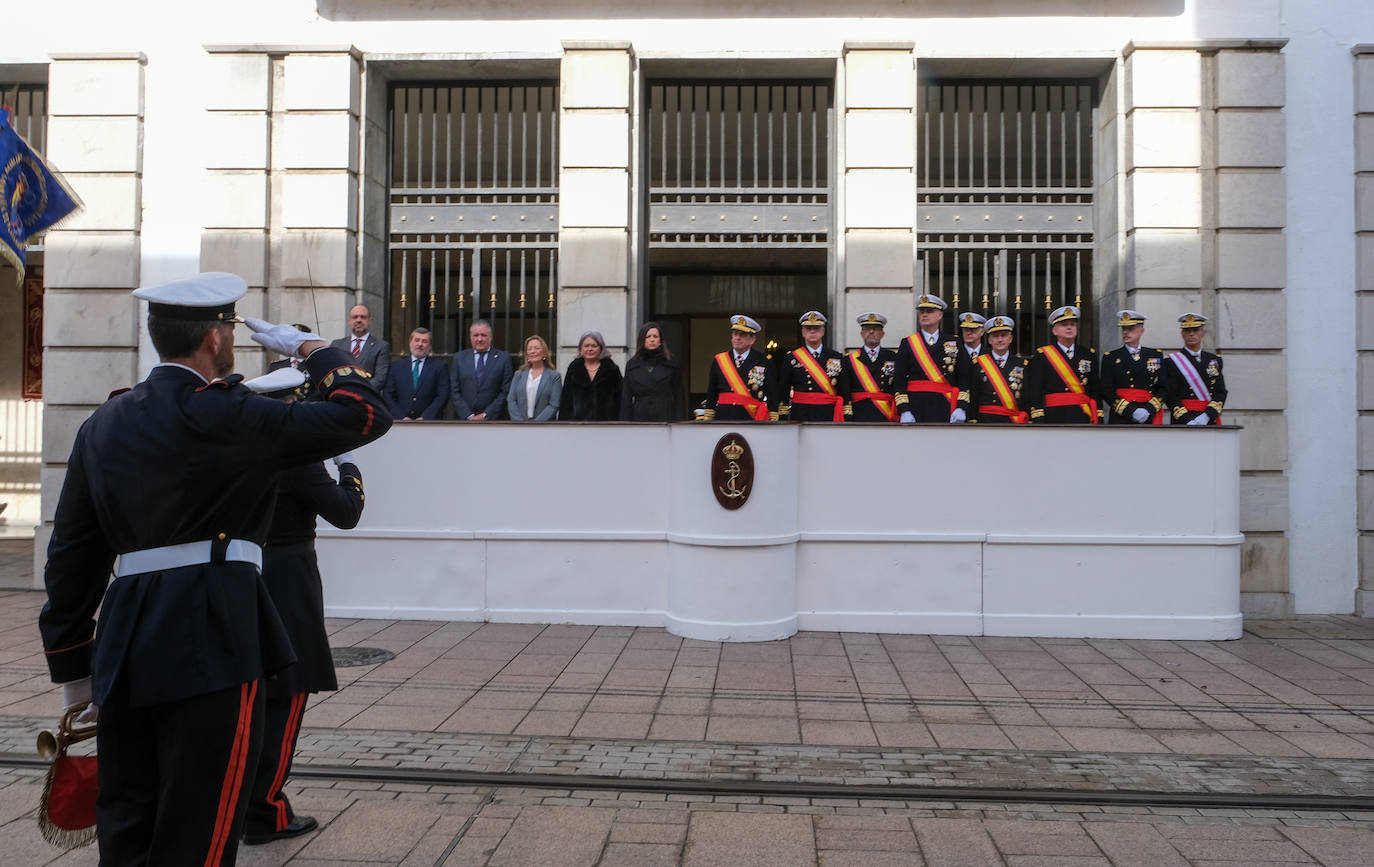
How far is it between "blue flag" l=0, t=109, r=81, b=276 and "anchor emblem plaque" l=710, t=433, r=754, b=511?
4.42 meters

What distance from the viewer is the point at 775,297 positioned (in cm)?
1471

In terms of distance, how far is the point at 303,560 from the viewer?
400 centimetres

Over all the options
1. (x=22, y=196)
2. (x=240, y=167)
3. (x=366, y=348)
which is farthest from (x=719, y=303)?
(x=22, y=196)

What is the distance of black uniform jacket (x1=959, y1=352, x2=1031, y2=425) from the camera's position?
8773 millimetres

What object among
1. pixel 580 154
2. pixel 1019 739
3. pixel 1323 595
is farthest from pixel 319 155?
pixel 1323 595

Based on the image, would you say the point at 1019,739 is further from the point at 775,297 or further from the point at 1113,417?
the point at 775,297

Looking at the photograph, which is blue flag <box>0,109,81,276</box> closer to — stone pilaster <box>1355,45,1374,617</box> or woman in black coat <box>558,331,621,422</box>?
woman in black coat <box>558,331,621,422</box>

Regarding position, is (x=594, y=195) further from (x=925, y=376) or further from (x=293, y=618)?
(x=293, y=618)

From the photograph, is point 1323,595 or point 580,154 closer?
point 1323,595

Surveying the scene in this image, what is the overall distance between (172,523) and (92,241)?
9.19 m

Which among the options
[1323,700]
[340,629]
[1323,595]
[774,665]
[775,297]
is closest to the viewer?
[1323,700]

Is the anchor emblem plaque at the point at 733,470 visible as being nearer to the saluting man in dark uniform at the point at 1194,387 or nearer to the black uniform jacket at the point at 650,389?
the black uniform jacket at the point at 650,389

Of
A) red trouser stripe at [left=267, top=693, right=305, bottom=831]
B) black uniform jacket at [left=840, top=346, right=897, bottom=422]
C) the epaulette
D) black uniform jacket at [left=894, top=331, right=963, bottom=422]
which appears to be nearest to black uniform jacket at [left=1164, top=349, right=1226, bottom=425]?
black uniform jacket at [left=894, top=331, right=963, bottom=422]

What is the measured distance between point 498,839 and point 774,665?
122 inches
